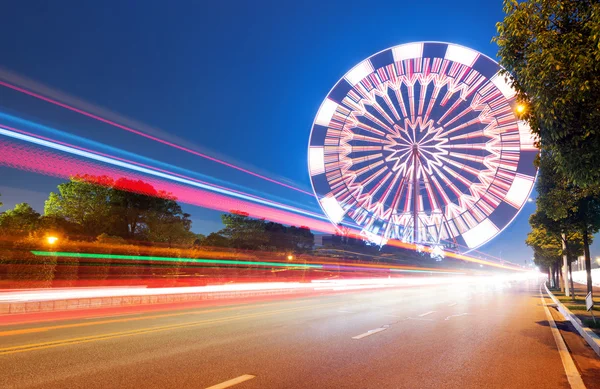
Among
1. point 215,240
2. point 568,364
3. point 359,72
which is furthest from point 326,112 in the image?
point 215,240

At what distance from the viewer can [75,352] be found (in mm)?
7824

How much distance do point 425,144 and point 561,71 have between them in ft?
94.6

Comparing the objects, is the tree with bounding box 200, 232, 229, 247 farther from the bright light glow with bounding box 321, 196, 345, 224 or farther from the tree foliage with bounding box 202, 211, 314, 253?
the bright light glow with bounding box 321, 196, 345, 224

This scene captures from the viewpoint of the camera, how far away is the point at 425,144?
36000 mm

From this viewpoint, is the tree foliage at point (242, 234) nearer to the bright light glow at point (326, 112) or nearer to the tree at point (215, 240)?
the tree at point (215, 240)

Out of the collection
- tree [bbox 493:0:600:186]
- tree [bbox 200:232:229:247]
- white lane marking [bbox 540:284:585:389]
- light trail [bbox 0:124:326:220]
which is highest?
light trail [bbox 0:124:326:220]

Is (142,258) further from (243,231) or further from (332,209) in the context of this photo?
(243,231)

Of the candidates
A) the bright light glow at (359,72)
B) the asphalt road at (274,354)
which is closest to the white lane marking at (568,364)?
the asphalt road at (274,354)

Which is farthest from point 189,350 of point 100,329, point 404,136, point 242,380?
point 404,136

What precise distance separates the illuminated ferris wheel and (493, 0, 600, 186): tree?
23.1 meters

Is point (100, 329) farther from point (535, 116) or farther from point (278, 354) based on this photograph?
point (535, 116)

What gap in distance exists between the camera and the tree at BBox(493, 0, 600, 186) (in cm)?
752

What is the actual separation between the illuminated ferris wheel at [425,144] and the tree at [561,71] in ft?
75.7

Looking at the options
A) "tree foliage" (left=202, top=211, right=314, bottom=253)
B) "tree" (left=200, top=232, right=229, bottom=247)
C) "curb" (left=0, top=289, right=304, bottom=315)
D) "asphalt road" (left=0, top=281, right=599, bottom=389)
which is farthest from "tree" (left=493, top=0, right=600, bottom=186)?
"tree foliage" (left=202, top=211, right=314, bottom=253)
